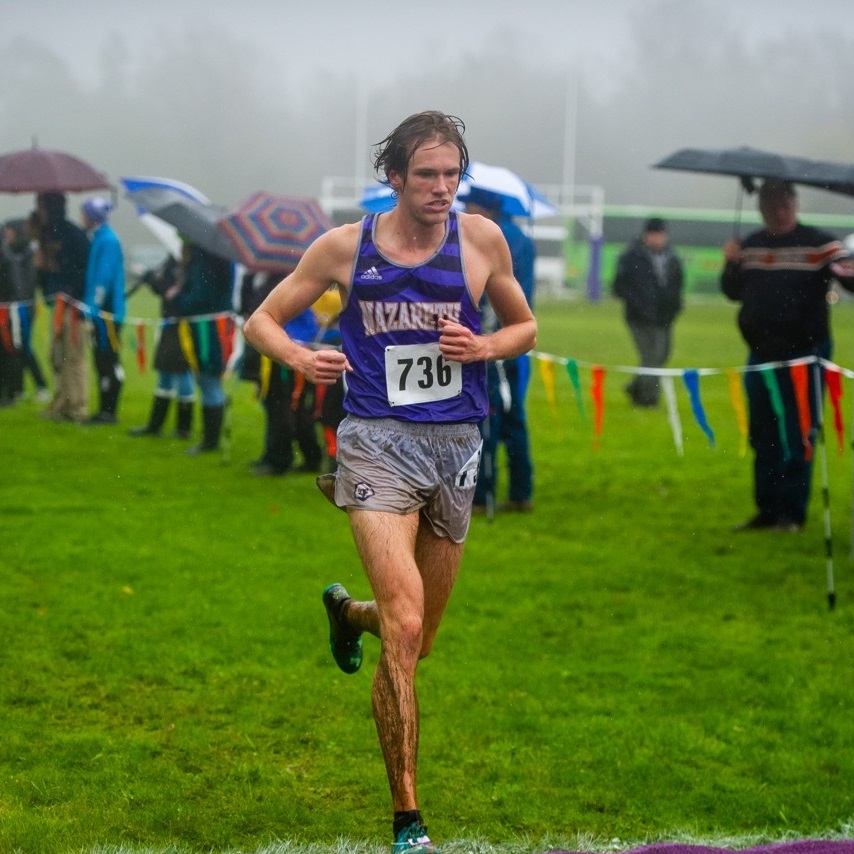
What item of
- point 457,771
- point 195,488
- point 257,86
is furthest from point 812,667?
point 257,86

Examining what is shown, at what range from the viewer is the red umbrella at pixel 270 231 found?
11.0m

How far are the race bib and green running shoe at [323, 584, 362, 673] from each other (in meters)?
0.89

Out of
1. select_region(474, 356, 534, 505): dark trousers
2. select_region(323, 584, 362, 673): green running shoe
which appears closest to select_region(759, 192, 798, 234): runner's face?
select_region(474, 356, 534, 505): dark trousers

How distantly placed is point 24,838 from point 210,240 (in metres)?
8.49

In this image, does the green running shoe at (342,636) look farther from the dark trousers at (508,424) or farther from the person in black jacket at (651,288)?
the person in black jacket at (651,288)

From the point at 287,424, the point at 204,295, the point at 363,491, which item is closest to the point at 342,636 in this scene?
the point at 363,491

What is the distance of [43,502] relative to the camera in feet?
35.3

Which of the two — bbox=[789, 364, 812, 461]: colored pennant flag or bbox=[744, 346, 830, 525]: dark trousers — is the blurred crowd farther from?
bbox=[789, 364, 812, 461]: colored pennant flag

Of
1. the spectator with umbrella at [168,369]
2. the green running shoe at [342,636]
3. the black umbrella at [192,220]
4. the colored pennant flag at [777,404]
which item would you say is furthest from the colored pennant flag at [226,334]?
the green running shoe at [342,636]

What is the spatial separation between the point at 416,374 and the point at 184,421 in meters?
10.1


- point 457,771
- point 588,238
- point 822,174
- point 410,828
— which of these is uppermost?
point 822,174

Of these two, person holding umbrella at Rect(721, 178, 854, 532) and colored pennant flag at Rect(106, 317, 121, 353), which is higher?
person holding umbrella at Rect(721, 178, 854, 532)

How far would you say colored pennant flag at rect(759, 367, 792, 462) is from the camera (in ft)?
29.3

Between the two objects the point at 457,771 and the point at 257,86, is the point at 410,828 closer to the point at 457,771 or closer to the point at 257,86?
the point at 457,771
